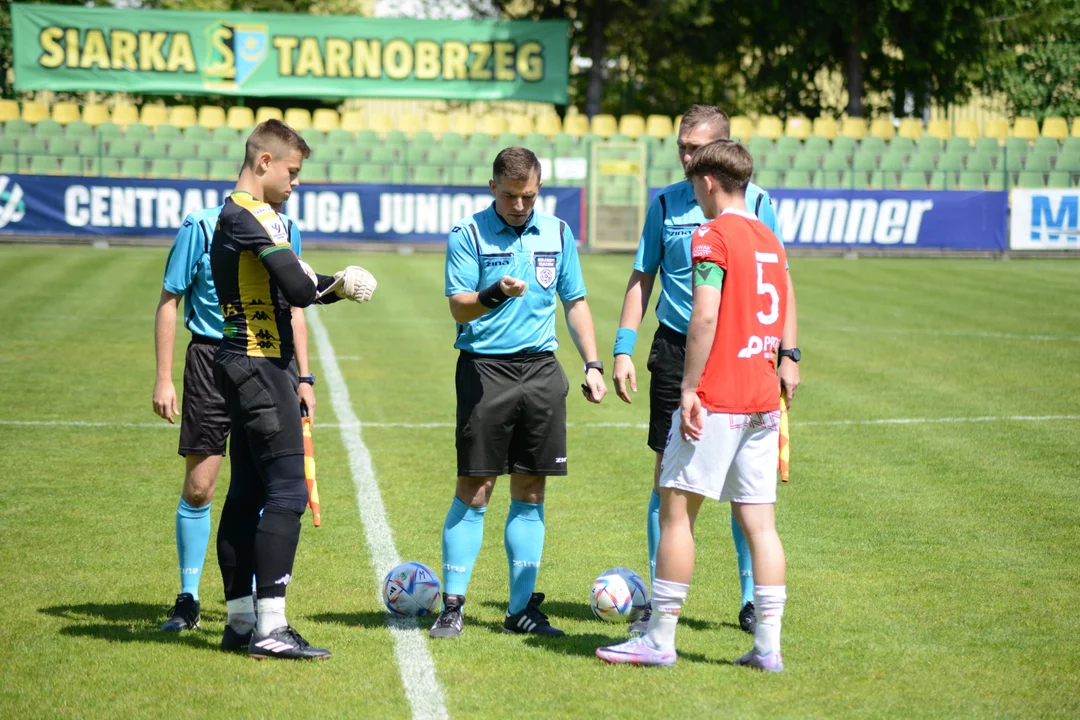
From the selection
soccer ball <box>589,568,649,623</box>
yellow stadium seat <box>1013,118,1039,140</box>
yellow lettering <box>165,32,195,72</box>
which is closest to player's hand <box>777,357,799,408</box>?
soccer ball <box>589,568,649,623</box>

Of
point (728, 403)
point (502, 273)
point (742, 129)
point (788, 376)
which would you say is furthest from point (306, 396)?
point (742, 129)

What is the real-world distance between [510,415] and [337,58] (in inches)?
1113

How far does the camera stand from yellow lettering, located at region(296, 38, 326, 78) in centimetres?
3181

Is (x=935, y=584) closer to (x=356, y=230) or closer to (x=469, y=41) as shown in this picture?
(x=356, y=230)

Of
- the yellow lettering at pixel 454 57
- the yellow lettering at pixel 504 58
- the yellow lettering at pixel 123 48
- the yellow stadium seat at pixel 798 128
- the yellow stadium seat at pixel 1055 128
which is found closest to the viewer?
the yellow lettering at pixel 123 48

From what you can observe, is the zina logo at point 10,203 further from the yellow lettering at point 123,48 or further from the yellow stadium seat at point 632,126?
the yellow stadium seat at point 632,126

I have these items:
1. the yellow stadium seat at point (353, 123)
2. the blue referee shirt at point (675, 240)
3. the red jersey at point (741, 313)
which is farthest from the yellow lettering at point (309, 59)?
the red jersey at point (741, 313)

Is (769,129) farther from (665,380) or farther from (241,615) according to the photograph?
(241,615)

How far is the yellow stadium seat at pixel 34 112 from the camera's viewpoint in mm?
29891

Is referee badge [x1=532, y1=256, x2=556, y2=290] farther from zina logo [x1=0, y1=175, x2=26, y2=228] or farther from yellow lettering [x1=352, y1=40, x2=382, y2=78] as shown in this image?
yellow lettering [x1=352, y1=40, x2=382, y2=78]

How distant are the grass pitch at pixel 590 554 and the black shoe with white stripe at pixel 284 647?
0.06 m

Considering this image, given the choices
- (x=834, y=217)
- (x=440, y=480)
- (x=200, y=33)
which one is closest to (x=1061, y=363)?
(x=440, y=480)

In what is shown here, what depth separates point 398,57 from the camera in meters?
32.2

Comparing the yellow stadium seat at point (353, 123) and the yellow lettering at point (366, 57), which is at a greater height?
the yellow lettering at point (366, 57)
